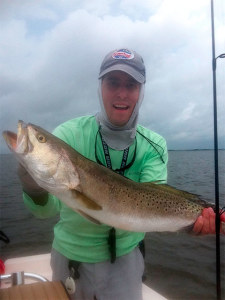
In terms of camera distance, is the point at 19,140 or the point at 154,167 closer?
the point at 19,140

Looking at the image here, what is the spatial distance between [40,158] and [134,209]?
1120 millimetres

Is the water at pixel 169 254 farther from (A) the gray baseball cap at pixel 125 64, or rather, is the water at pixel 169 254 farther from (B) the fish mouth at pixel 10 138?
(B) the fish mouth at pixel 10 138

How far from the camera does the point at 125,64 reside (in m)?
3.46

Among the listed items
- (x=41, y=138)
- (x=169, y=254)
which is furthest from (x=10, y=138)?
(x=169, y=254)

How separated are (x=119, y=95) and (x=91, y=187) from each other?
1.08 metres

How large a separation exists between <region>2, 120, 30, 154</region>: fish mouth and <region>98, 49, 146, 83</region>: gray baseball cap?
1.17 meters

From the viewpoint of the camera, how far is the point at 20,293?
2.54 meters

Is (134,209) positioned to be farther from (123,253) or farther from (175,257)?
(175,257)

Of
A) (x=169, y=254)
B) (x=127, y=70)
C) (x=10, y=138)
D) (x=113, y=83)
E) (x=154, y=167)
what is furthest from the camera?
(x=169, y=254)

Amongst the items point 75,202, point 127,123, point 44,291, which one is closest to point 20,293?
point 44,291

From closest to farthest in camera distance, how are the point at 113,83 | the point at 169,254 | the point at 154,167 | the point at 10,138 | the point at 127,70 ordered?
the point at 10,138 < the point at 127,70 < the point at 113,83 < the point at 154,167 < the point at 169,254

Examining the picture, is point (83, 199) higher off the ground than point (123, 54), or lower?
lower

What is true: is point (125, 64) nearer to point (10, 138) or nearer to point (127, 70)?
point (127, 70)

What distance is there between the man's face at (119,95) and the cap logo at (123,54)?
0.68 ft
